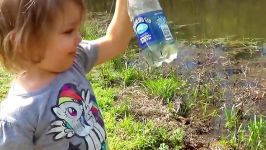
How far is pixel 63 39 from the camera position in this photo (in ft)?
5.45

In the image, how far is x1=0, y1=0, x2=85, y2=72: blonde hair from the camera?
1570mm

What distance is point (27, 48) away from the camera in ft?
5.29

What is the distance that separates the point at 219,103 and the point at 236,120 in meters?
0.62

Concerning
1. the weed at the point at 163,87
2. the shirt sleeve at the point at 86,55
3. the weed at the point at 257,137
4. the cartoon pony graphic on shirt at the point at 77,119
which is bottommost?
the weed at the point at 257,137

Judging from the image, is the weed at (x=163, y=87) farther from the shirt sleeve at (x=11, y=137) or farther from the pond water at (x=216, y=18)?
the shirt sleeve at (x=11, y=137)

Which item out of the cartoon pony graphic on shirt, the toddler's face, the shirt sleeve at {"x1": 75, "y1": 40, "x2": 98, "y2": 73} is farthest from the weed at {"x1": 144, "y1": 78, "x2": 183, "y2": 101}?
the toddler's face

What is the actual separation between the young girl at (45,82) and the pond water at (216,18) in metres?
6.06

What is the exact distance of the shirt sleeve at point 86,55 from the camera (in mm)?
1946

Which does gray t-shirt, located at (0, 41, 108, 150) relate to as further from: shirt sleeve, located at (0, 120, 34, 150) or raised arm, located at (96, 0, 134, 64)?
raised arm, located at (96, 0, 134, 64)

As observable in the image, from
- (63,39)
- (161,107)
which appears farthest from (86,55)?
(161,107)

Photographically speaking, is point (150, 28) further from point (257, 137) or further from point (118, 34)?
point (257, 137)

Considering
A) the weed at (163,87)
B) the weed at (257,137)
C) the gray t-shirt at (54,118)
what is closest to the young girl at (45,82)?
the gray t-shirt at (54,118)

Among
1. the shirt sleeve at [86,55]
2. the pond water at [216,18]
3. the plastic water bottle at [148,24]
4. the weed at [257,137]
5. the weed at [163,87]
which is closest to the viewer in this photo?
the shirt sleeve at [86,55]

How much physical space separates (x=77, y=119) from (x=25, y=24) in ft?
1.18
